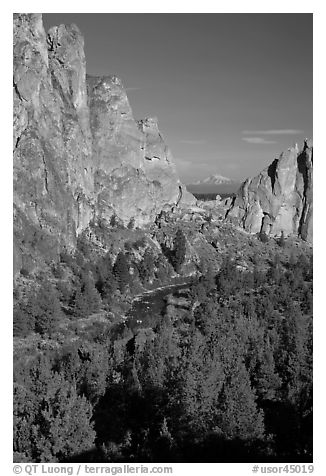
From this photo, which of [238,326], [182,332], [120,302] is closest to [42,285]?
[120,302]

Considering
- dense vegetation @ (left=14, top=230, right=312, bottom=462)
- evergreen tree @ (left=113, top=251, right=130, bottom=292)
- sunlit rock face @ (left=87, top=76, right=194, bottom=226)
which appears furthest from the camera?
sunlit rock face @ (left=87, top=76, right=194, bottom=226)

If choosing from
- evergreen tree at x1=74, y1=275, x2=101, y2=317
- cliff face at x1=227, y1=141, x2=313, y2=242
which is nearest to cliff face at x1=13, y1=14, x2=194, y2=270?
evergreen tree at x1=74, y1=275, x2=101, y2=317

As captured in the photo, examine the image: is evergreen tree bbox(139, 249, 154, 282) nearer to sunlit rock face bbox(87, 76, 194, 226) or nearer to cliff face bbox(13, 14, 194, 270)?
cliff face bbox(13, 14, 194, 270)

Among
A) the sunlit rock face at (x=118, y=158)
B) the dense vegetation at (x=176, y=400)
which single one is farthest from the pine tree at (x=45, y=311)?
the sunlit rock face at (x=118, y=158)

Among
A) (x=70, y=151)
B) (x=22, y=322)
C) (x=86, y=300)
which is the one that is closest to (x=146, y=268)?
(x=86, y=300)

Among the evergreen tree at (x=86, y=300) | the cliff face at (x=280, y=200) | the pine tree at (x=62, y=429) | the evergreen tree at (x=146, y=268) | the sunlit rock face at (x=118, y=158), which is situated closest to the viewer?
the pine tree at (x=62, y=429)

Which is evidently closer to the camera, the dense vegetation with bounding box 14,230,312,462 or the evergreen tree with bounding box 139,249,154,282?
the dense vegetation with bounding box 14,230,312,462

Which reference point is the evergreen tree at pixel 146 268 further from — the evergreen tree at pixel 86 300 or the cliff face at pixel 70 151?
the evergreen tree at pixel 86 300
